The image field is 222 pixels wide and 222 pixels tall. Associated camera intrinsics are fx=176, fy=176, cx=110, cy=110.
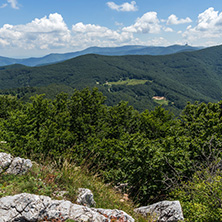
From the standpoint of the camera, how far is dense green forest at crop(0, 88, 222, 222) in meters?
10.5

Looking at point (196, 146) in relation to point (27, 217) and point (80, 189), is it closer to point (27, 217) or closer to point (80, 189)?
point (80, 189)

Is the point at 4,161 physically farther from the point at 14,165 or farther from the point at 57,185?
the point at 57,185

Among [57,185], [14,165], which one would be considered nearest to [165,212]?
[57,185]

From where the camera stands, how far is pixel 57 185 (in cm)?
783

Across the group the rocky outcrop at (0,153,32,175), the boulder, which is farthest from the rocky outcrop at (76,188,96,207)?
the boulder

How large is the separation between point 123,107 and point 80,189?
17934mm

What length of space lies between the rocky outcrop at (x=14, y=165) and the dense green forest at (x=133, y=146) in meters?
1.14

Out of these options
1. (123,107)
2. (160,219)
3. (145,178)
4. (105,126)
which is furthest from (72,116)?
(160,219)

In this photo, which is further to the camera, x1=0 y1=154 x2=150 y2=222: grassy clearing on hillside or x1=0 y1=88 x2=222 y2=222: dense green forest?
x1=0 y1=88 x2=222 y2=222: dense green forest

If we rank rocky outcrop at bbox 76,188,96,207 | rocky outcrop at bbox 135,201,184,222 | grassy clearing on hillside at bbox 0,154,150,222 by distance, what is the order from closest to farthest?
grassy clearing on hillside at bbox 0,154,150,222
rocky outcrop at bbox 76,188,96,207
rocky outcrop at bbox 135,201,184,222

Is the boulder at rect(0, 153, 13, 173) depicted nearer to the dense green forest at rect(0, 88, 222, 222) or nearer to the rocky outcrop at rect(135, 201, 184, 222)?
the dense green forest at rect(0, 88, 222, 222)

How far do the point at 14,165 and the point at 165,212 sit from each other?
7730 millimetres

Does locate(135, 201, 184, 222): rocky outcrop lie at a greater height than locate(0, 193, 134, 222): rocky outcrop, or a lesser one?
lesser

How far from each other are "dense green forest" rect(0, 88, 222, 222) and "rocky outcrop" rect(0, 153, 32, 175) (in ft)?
3.74
